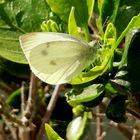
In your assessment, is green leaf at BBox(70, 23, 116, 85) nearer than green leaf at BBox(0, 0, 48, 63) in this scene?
Yes

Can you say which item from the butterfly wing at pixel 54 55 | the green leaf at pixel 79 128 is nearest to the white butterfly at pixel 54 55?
the butterfly wing at pixel 54 55

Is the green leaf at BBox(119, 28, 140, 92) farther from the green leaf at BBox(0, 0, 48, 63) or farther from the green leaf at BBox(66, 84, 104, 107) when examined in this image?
the green leaf at BBox(0, 0, 48, 63)

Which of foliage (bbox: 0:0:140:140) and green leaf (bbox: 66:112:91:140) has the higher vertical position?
foliage (bbox: 0:0:140:140)

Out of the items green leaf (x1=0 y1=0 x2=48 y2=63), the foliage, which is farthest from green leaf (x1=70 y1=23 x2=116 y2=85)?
green leaf (x1=0 y1=0 x2=48 y2=63)

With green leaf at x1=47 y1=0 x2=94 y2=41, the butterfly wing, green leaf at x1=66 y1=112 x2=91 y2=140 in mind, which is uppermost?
green leaf at x1=47 y1=0 x2=94 y2=41

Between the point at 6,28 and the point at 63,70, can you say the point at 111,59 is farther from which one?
the point at 6,28

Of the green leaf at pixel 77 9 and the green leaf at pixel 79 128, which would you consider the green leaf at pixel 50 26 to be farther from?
the green leaf at pixel 79 128
